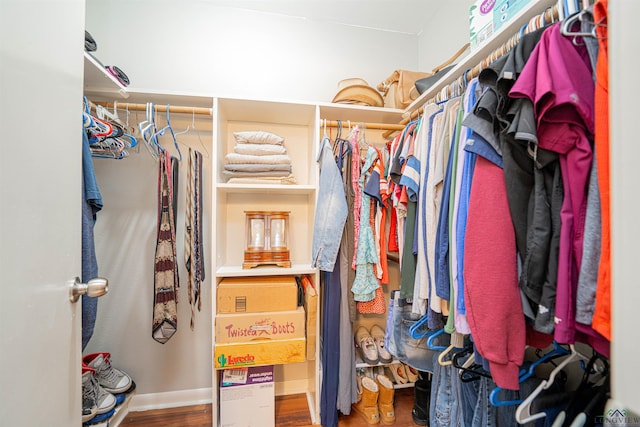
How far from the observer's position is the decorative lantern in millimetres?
1401

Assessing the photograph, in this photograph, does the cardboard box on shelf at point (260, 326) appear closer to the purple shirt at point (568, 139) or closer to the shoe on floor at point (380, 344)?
the shoe on floor at point (380, 344)

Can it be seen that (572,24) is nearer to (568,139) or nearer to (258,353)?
(568,139)

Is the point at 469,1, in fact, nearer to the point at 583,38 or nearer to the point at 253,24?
the point at 583,38

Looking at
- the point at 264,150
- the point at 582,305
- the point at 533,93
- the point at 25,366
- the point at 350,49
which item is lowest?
the point at 25,366

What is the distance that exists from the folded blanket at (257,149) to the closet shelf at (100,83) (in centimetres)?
57

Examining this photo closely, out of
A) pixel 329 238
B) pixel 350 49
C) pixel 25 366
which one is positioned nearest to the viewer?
pixel 25 366

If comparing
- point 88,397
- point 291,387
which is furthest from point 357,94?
point 88,397

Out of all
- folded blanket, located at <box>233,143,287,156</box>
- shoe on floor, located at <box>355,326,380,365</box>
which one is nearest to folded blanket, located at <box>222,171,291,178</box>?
folded blanket, located at <box>233,143,287,156</box>

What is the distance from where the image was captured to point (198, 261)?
1.25 m

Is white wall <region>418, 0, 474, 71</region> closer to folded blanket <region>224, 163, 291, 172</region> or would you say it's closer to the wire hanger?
the wire hanger

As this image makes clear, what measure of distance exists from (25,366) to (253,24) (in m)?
1.84

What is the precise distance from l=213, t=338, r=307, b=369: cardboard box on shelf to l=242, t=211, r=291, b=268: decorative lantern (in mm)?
394

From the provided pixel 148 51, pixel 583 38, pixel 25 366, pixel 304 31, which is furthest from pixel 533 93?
pixel 148 51

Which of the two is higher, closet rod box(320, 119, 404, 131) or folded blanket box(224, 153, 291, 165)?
closet rod box(320, 119, 404, 131)
